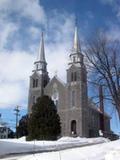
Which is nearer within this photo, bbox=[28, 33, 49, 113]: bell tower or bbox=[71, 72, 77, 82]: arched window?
bbox=[71, 72, 77, 82]: arched window

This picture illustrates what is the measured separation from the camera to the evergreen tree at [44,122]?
37.1 m

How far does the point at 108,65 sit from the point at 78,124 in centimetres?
4583

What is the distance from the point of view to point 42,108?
40344mm

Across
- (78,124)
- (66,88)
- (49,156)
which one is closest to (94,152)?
(49,156)

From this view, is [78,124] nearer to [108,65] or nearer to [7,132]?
[7,132]

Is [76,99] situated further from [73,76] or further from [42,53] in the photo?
[42,53]

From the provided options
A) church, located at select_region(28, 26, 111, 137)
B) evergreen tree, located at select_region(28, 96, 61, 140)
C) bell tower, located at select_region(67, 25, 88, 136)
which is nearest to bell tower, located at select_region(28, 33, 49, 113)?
church, located at select_region(28, 26, 111, 137)

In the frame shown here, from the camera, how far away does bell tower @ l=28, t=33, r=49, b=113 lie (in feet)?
259

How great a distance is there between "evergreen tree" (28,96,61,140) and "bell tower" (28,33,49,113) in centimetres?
3746

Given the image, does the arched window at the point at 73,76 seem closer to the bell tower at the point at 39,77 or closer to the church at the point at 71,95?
the church at the point at 71,95

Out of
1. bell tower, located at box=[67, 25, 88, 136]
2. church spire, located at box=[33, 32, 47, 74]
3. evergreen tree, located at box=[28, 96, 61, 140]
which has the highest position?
church spire, located at box=[33, 32, 47, 74]

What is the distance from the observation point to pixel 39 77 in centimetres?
8019

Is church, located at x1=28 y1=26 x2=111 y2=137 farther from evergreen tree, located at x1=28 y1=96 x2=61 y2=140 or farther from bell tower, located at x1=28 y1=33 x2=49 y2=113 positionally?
evergreen tree, located at x1=28 y1=96 x2=61 y2=140

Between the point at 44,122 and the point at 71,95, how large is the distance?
35502 mm
